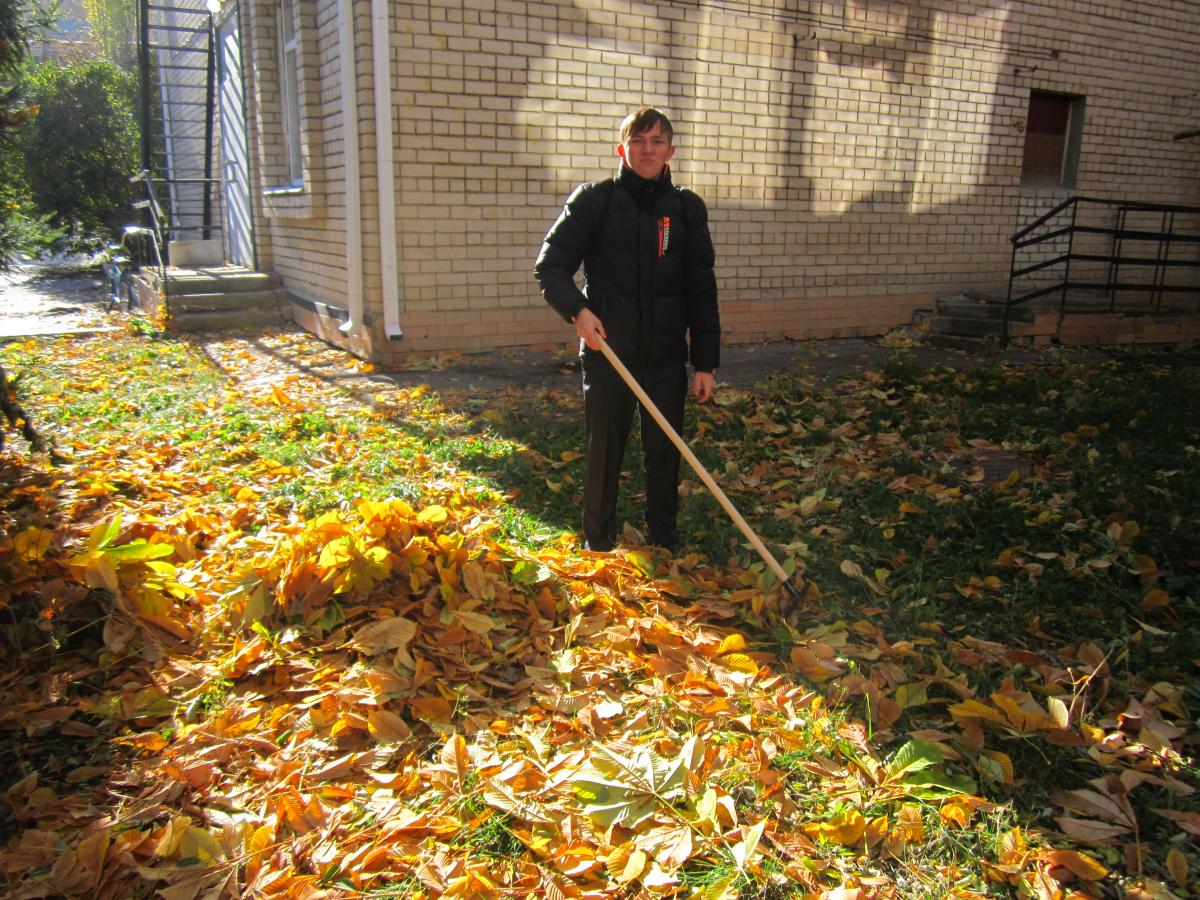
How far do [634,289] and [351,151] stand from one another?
4.79 metres

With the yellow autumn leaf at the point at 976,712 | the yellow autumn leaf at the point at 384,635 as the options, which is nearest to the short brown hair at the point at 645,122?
the yellow autumn leaf at the point at 384,635

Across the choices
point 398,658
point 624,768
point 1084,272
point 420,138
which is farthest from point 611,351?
point 1084,272

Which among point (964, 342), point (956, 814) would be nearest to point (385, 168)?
point (964, 342)

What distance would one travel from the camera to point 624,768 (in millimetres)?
2332

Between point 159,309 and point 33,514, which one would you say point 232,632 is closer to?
point 33,514

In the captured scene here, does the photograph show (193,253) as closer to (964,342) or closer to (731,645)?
(964,342)

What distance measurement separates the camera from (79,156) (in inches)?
668

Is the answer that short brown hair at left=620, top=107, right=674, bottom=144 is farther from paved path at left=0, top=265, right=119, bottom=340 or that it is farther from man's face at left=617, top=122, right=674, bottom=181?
paved path at left=0, top=265, right=119, bottom=340

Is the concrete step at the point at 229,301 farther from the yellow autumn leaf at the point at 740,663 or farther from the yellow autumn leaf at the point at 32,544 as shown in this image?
the yellow autumn leaf at the point at 740,663

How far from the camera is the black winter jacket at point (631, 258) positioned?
11.6 ft

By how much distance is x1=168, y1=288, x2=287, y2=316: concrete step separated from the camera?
956 cm

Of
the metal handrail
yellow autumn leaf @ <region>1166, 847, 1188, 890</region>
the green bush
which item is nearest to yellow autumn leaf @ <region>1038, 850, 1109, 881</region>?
yellow autumn leaf @ <region>1166, 847, 1188, 890</region>

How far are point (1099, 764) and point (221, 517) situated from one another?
370 centimetres

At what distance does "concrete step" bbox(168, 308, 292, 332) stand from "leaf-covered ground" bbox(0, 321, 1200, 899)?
190 inches
